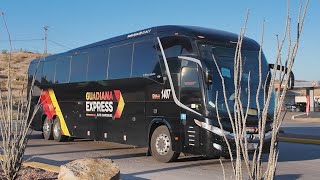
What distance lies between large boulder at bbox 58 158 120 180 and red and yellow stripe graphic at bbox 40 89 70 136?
989cm

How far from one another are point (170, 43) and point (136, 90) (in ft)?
6.18

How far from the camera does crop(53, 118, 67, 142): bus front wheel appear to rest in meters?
17.5

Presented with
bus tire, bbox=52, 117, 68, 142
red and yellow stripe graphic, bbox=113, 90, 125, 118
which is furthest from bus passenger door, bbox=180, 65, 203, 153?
bus tire, bbox=52, 117, 68, 142

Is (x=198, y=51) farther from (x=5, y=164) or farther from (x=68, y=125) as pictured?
(x=68, y=125)

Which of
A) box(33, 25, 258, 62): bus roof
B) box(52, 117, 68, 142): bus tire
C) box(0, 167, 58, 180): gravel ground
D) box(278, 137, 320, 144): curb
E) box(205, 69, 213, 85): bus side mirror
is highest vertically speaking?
box(33, 25, 258, 62): bus roof

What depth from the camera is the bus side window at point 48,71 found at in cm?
1844

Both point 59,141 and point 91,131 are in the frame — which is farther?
point 59,141

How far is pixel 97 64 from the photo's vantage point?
15125 mm

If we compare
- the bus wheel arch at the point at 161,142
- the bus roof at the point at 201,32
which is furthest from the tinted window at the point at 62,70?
the bus wheel arch at the point at 161,142

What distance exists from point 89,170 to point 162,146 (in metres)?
4.87

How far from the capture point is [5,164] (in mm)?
7426

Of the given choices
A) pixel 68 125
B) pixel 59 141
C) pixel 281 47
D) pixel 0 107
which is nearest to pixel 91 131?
pixel 68 125

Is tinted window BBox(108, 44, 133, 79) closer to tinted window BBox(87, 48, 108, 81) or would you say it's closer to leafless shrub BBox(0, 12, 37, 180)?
tinted window BBox(87, 48, 108, 81)

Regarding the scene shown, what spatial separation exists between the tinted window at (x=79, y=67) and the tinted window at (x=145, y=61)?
11.1 ft
